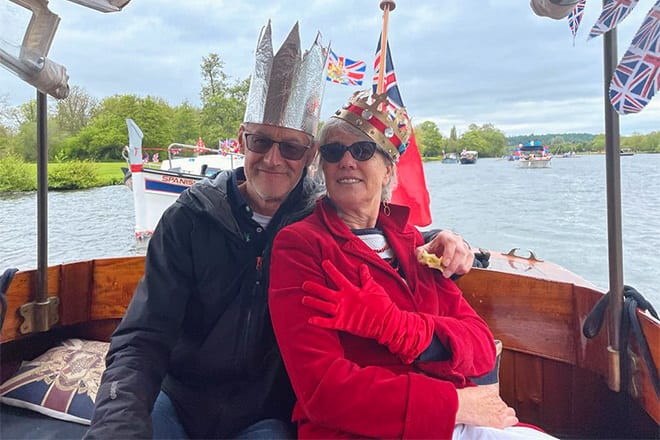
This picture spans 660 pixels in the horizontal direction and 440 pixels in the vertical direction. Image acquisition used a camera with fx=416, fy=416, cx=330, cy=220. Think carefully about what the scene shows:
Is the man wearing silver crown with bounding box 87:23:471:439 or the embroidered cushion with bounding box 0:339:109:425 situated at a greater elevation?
the man wearing silver crown with bounding box 87:23:471:439

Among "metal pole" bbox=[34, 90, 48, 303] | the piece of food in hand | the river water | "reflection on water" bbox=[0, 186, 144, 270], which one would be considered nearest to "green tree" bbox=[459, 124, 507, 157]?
the river water

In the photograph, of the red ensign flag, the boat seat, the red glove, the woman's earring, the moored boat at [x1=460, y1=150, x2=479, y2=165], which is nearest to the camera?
the red glove

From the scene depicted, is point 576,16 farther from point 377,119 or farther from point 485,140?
point 485,140

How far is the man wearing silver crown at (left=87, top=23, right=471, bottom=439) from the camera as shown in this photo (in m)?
1.10

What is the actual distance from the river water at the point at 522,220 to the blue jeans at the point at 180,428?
120 cm

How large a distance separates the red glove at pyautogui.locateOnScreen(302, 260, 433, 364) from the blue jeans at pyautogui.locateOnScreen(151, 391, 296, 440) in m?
0.35

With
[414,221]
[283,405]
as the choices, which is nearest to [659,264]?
[414,221]

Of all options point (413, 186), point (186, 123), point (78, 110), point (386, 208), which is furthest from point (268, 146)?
point (186, 123)

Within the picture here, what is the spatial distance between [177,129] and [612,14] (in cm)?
→ 375

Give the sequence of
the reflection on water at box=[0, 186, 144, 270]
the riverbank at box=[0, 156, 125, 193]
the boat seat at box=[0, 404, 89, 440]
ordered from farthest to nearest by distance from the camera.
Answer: the reflection on water at box=[0, 186, 144, 270]
the riverbank at box=[0, 156, 125, 193]
the boat seat at box=[0, 404, 89, 440]

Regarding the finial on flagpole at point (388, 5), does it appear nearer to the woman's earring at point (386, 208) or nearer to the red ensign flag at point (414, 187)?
the woman's earring at point (386, 208)

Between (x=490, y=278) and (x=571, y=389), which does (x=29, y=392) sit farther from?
(x=571, y=389)

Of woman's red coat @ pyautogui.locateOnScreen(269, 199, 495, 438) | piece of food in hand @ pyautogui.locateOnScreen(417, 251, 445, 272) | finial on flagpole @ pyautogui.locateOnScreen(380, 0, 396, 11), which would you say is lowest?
woman's red coat @ pyautogui.locateOnScreen(269, 199, 495, 438)

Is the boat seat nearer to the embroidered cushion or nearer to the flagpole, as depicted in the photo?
the embroidered cushion
